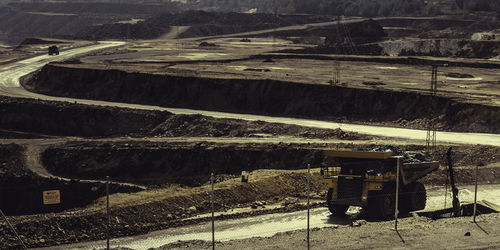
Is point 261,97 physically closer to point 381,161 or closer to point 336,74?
point 336,74

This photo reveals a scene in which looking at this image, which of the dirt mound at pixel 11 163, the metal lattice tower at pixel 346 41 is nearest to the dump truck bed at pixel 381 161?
the dirt mound at pixel 11 163

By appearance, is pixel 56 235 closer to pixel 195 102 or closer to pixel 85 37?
pixel 195 102

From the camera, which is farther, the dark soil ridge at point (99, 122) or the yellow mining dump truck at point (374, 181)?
the dark soil ridge at point (99, 122)

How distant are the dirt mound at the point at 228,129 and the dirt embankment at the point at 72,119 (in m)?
2.26

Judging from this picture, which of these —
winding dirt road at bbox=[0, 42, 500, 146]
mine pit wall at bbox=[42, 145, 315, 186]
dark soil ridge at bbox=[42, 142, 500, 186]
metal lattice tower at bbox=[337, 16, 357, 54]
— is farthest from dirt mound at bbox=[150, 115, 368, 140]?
metal lattice tower at bbox=[337, 16, 357, 54]

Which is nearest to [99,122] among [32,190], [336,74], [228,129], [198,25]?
[228,129]

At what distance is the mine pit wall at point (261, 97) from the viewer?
180 ft

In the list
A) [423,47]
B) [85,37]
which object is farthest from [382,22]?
[85,37]

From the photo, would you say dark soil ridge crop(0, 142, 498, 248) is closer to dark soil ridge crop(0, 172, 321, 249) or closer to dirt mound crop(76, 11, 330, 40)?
dark soil ridge crop(0, 172, 321, 249)

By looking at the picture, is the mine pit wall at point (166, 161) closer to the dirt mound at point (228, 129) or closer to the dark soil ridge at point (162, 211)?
the dirt mound at point (228, 129)

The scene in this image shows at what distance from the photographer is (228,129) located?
2185 inches

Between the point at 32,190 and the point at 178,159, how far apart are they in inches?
407

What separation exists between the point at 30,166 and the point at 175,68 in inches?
1432

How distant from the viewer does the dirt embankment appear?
6138 cm
